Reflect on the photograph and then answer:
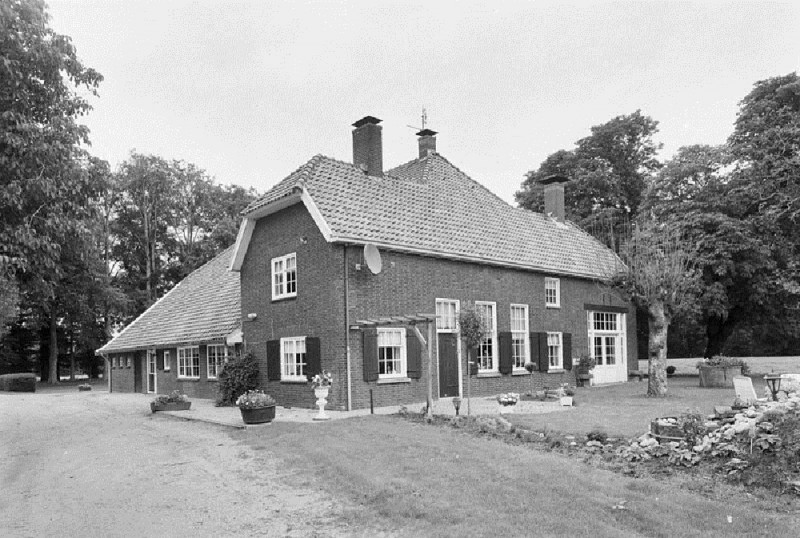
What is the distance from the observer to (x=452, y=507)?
21.7 feet

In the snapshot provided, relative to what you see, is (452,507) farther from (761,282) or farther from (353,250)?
(761,282)

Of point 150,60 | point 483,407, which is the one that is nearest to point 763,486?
point 483,407

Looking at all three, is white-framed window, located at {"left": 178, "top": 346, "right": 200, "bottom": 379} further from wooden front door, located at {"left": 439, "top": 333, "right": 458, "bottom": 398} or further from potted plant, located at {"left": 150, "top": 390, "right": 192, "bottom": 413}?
wooden front door, located at {"left": 439, "top": 333, "right": 458, "bottom": 398}

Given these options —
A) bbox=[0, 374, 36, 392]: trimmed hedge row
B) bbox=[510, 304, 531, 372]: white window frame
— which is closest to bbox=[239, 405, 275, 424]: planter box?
bbox=[510, 304, 531, 372]: white window frame

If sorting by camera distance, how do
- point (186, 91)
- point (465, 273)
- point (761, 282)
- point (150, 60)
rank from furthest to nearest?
point (761, 282), point (465, 273), point (186, 91), point (150, 60)

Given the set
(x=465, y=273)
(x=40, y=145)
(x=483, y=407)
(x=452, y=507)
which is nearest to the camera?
(x=452, y=507)

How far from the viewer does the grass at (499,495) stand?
19.2 feet

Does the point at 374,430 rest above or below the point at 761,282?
below

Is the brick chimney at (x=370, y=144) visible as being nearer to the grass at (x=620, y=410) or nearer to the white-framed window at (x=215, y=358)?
the white-framed window at (x=215, y=358)

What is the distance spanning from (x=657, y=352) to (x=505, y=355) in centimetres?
463

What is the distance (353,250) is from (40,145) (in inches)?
318

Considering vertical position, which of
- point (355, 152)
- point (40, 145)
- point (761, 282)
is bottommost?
point (761, 282)

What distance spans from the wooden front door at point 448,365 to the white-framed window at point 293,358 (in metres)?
4.08

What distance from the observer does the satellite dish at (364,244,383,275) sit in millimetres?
16062
